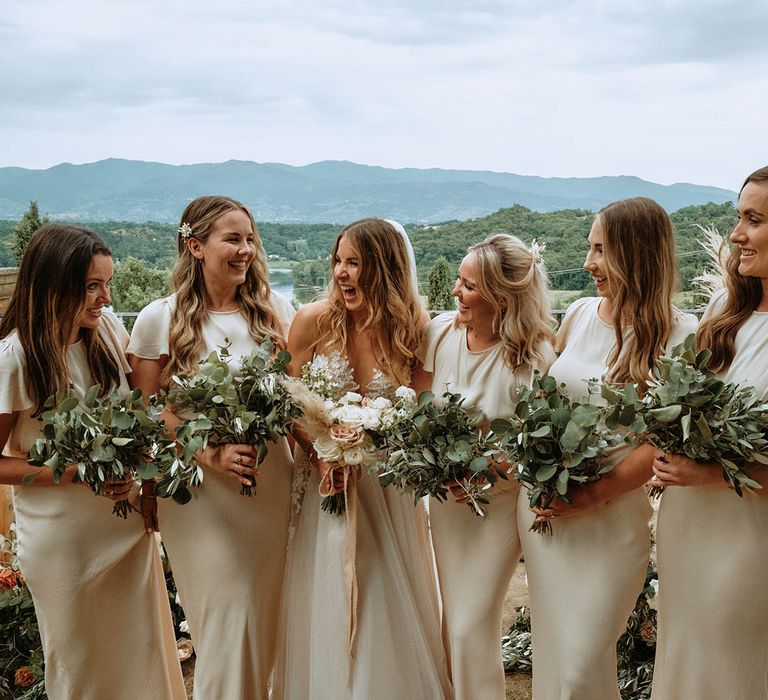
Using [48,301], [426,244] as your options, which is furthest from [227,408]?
[426,244]

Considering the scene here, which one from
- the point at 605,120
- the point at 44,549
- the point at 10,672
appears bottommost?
the point at 10,672

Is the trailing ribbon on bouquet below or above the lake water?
Result: below

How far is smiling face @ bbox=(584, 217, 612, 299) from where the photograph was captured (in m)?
3.03

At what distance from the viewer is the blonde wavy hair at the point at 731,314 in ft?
9.03

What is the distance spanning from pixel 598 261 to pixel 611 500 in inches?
33.9

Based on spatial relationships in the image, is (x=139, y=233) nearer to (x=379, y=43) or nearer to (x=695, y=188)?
(x=379, y=43)

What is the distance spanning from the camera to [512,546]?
10.8 ft

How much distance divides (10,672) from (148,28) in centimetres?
556

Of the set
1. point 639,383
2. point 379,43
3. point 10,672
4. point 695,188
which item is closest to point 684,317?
point 639,383

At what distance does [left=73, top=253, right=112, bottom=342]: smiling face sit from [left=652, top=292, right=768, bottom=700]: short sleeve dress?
2.16 meters

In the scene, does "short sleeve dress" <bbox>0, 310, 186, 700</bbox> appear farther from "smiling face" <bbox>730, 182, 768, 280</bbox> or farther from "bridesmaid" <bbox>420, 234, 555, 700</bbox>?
"smiling face" <bbox>730, 182, 768, 280</bbox>

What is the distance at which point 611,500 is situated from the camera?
3000 millimetres

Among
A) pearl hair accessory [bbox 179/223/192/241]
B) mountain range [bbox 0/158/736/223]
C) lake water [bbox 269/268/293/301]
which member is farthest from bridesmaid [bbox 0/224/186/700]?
mountain range [bbox 0/158/736/223]

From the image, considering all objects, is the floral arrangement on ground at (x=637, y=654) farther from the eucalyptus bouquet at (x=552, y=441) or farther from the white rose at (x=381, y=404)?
the white rose at (x=381, y=404)
